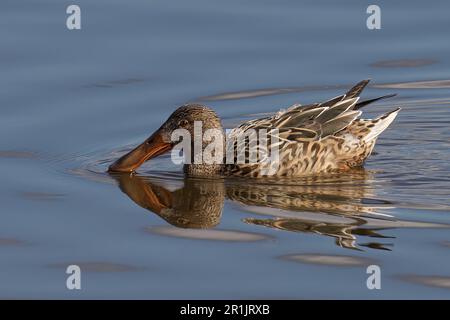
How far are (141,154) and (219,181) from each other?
32.0 inches

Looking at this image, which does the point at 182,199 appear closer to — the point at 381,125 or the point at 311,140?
the point at 311,140

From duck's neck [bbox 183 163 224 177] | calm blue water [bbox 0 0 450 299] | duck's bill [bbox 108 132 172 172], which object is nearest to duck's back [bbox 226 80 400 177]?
duck's neck [bbox 183 163 224 177]

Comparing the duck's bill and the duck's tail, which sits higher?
the duck's tail

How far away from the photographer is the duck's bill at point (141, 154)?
12086mm

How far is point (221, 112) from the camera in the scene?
46.0 feet

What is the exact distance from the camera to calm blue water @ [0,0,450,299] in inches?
368

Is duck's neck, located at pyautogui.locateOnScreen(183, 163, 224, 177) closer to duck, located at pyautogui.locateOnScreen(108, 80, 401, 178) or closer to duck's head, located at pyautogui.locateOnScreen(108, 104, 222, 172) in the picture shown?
duck, located at pyautogui.locateOnScreen(108, 80, 401, 178)

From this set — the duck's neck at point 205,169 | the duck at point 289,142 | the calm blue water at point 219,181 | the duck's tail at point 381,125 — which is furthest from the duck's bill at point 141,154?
the duck's tail at point 381,125

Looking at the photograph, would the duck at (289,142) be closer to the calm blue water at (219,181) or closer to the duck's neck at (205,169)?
the duck's neck at (205,169)

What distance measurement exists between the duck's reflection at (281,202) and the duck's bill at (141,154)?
0.32 ft

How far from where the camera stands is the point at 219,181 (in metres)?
12.0

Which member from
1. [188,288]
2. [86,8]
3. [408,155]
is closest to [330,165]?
[408,155]

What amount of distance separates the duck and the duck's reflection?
0.16 metres

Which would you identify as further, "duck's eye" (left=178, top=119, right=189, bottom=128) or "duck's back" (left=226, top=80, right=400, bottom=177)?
"duck's eye" (left=178, top=119, right=189, bottom=128)
